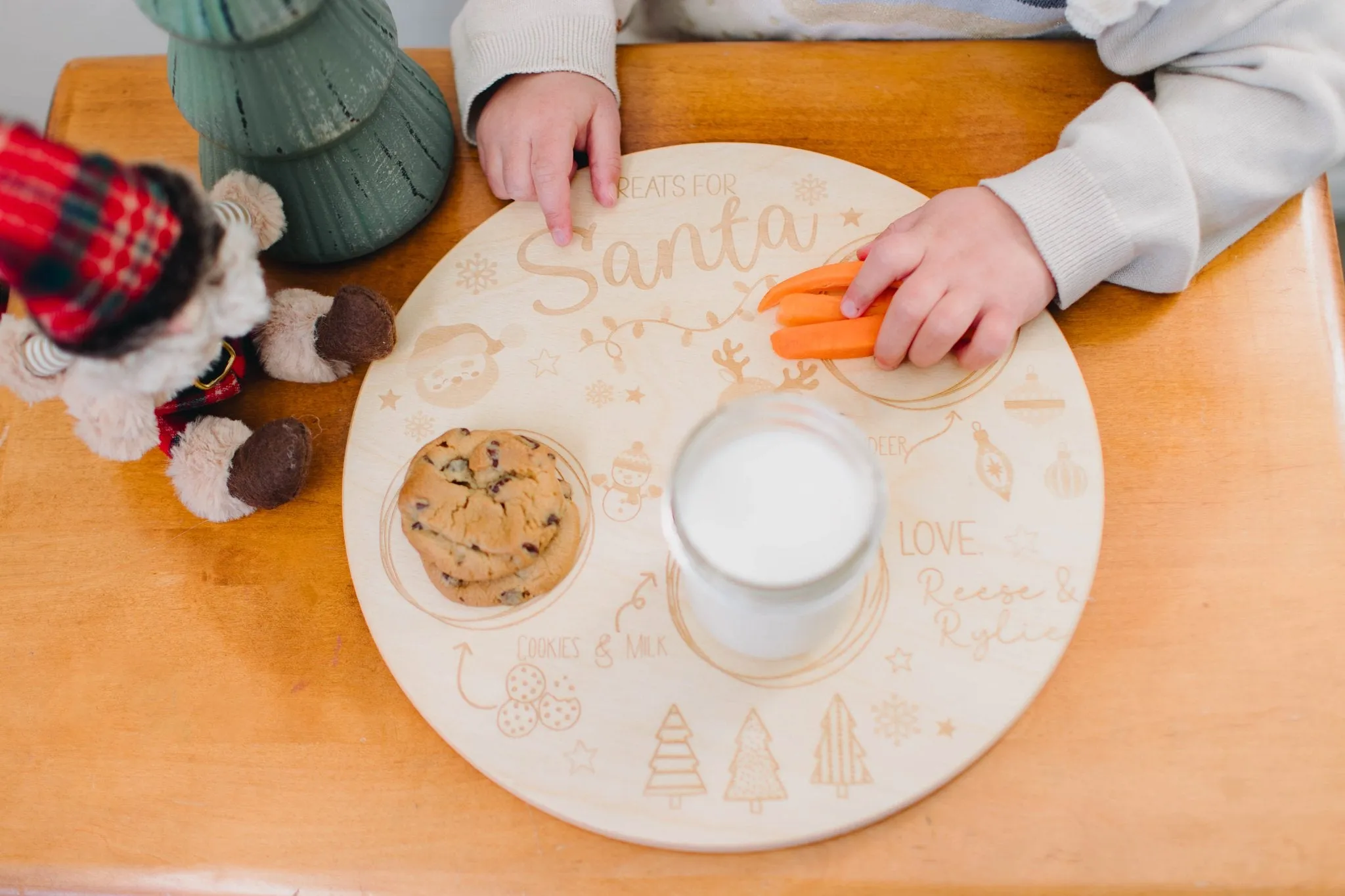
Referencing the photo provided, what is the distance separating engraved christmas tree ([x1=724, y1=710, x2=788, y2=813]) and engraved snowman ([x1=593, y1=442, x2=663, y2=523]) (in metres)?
0.14

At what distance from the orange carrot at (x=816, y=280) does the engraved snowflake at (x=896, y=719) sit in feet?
0.83

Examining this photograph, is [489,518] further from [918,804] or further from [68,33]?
[68,33]

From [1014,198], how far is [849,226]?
0.34 feet

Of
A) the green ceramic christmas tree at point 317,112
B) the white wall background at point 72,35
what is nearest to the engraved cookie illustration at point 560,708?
the green ceramic christmas tree at point 317,112

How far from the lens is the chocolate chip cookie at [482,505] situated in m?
0.49

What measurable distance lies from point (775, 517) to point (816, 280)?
181 mm

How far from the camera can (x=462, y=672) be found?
0.50 meters

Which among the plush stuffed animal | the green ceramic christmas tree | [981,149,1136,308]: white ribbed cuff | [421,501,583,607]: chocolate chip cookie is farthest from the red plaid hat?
[981,149,1136,308]: white ribbed cuff

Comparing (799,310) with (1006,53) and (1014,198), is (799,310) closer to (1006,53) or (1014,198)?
(1014,198)

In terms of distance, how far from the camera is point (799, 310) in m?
0.55

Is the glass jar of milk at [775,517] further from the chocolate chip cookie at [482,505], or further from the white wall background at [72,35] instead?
the white wall background at [72,35]

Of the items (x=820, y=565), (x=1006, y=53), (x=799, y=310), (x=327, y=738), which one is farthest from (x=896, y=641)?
(x=1006, y=53)

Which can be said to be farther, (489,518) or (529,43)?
(529,43)

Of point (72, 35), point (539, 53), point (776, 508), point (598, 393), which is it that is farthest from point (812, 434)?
point (72, 35)
